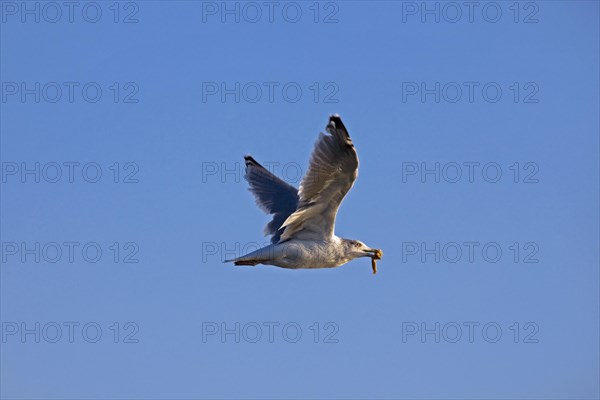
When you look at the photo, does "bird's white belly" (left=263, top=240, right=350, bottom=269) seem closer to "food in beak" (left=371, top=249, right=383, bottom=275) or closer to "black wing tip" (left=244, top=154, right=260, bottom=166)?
"food in beak" (left=371, top=249, right=383, bottom=275)

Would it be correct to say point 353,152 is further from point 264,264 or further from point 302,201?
point 264,264

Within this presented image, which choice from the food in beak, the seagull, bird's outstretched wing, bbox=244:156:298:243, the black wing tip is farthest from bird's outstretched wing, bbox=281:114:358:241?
the black wing tip

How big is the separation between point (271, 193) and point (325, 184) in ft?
10.8

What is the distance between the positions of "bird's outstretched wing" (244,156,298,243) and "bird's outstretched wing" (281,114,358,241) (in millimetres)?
1552

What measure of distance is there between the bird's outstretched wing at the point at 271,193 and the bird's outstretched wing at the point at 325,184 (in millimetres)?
1552

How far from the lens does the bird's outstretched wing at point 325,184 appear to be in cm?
1449

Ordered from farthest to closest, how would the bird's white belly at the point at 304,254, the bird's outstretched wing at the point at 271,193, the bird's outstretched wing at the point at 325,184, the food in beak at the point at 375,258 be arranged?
the bird's outstretched wing at the point at 271,193
the food in beak at the point at 375,258
the bird's white belly at the point at 304,254
the bird's outstretched wing at the point at 325,184

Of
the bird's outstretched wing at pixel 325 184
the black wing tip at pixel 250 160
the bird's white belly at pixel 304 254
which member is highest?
the black wing tip at pixel 250 160

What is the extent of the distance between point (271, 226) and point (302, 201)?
2201 millimetres

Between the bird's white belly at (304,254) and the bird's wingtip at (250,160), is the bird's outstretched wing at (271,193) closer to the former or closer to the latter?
the bird's wingtip at (250,160)

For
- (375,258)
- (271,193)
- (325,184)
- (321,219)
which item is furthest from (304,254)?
(271,193)

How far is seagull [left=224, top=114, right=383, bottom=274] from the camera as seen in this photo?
1455cm

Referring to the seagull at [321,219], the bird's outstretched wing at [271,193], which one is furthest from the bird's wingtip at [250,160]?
the seagull at [321,219]

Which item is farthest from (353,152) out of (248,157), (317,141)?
(248,157)
